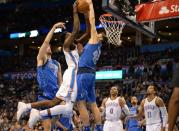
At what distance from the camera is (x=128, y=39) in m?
30.5

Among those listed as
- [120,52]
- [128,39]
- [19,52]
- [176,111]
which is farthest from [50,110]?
[19,52]

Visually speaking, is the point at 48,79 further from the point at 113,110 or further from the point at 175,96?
the point at 175,96

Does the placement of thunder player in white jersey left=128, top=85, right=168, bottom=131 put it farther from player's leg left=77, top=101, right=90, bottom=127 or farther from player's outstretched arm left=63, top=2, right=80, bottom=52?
player's outstretched arm left=63, top=2, right=80, bottom=52

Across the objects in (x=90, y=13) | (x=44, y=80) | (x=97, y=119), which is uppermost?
(x=90, y=13)

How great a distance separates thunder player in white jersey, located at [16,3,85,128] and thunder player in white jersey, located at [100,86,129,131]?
282cm

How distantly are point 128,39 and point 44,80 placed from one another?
22446 mm

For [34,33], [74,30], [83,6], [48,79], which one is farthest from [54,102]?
[34,33]

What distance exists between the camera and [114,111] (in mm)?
10461

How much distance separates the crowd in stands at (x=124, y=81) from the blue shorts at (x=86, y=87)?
28.8 ft

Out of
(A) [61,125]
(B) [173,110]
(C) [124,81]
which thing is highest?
(B) [173,110]

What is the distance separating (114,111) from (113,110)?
0.04 m

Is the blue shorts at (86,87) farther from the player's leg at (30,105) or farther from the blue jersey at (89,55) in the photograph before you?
the player's leg at (30,105)

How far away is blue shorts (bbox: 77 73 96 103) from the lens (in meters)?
7.41

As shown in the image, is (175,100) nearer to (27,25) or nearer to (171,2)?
(171,2)
